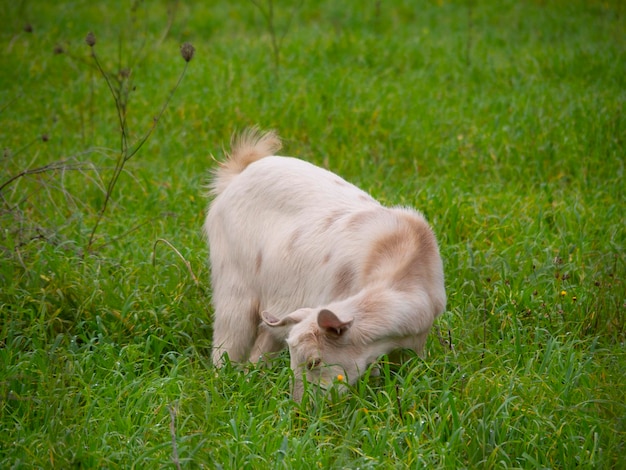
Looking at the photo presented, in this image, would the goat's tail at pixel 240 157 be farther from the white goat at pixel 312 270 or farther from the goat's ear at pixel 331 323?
the goat's ear at pixel 331 323

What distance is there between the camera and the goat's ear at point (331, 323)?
11.7 feet

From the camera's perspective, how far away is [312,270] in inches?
172

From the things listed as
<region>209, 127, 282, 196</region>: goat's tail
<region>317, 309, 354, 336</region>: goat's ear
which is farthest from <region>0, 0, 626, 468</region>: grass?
<region>209, 127, 282, 196</region>: goat's tail

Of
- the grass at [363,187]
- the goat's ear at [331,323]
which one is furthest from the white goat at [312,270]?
the grass at [363,187]

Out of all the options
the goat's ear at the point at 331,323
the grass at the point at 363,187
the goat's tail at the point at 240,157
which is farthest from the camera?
the goat's tail at the point at 240,157

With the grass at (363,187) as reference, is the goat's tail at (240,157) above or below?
above

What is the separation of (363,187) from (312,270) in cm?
286

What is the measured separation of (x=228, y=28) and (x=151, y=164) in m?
5.05

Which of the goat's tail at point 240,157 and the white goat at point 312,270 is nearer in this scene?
the white goat at point 312,270

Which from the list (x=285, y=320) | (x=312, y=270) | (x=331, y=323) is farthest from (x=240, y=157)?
(x=331, y=323)

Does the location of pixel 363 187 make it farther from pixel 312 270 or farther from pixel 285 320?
pixel 285 320

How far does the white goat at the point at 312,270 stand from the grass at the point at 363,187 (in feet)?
0.77

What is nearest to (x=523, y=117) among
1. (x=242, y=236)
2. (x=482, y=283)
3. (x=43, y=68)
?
(x=482, y=283)

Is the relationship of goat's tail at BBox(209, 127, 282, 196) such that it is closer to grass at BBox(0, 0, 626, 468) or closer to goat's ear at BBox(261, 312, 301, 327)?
grass at BBox(0, 0, 626, 468)
